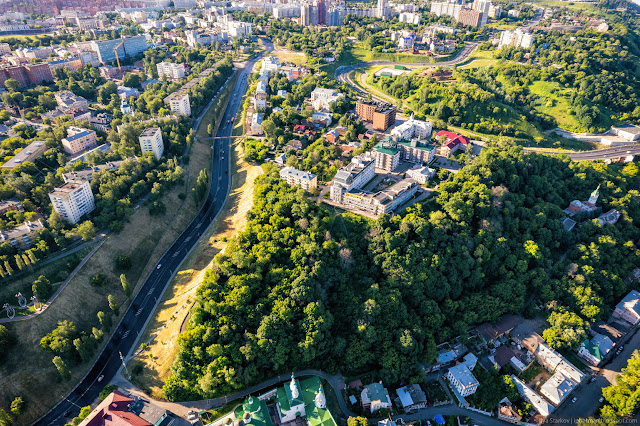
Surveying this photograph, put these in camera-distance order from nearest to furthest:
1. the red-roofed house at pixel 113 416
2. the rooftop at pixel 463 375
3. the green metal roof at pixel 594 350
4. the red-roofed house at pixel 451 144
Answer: the red-roofed house at pixel 113 416 → the rooftop at pixel 463 375 → the green metal roof at pixel 594 350 → the red-roofed house at pixel 451 144

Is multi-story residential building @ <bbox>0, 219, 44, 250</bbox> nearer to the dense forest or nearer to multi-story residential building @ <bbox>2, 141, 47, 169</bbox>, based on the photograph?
multi-story residential building @ <bbox>2, 141, 47, 169</bbox>

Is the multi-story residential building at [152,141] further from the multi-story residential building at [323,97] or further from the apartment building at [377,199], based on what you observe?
the apartment building at [377,199]

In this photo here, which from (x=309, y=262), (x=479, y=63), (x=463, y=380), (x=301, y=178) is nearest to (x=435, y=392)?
(x=463, y=380)

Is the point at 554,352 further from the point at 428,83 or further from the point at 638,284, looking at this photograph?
the point at 428,83

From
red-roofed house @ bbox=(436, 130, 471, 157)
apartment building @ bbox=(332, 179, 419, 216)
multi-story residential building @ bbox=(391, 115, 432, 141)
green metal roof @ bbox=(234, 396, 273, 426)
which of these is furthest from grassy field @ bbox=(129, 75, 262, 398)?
red-roofed house @ bbox=(436, 130, 471, 157)

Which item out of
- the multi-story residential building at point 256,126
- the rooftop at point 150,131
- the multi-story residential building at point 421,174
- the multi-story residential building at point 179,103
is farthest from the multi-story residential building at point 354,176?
the multi-story residential building at point 179,103

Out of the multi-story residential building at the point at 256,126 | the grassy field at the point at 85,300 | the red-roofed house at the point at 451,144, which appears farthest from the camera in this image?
the multi-story residential building at the point at 256,126

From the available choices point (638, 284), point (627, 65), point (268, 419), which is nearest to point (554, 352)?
point (638, 284)
